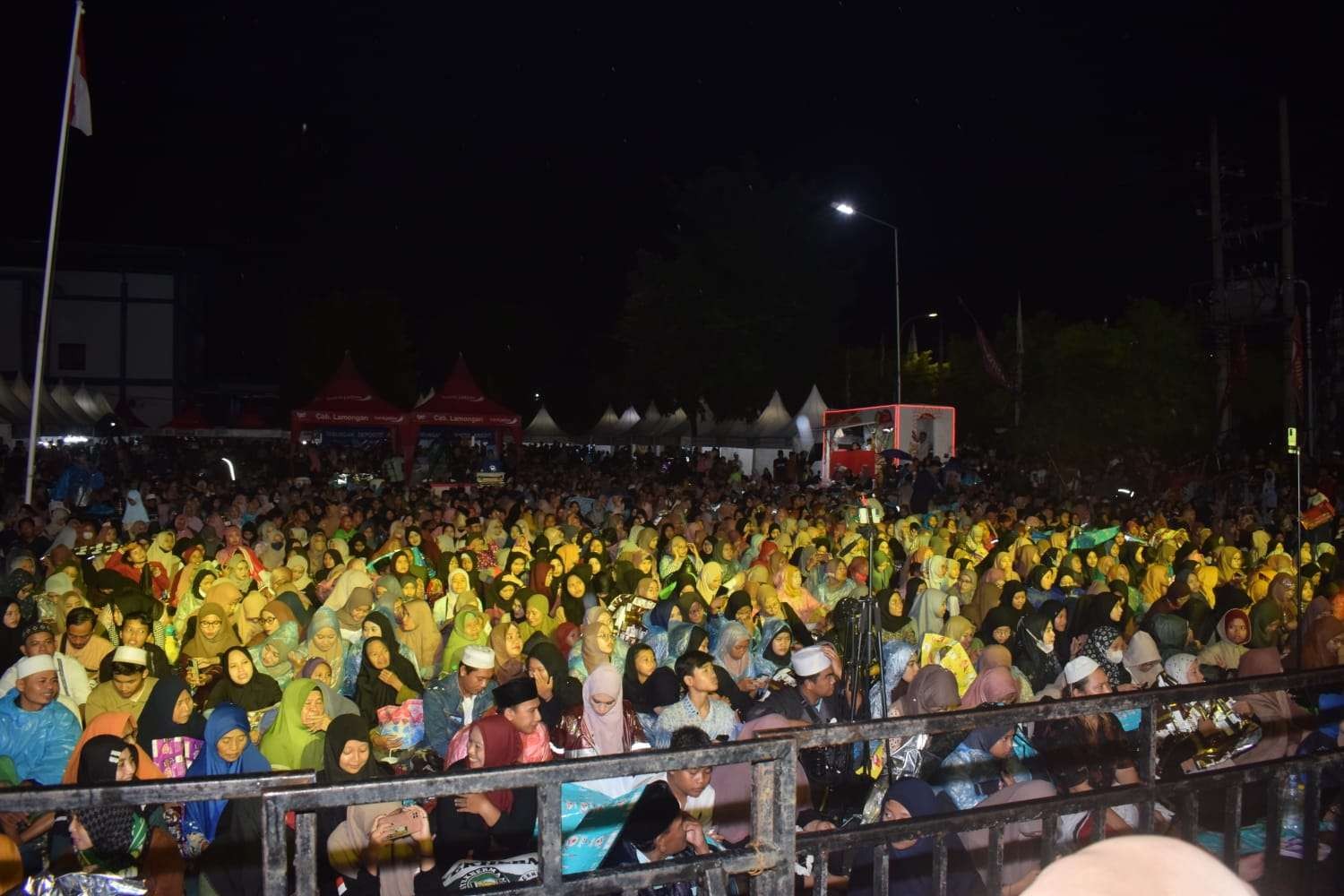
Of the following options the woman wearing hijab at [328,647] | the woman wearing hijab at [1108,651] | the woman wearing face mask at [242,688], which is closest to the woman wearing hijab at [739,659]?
the woman wearing hijab at [1108,651]

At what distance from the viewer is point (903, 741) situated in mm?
5621

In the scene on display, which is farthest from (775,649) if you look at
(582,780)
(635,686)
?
(582,780)

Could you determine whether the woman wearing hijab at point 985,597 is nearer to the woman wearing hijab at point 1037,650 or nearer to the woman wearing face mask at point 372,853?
the woman wearing hijab at point 1037,650

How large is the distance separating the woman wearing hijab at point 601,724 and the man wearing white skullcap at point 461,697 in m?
0.54

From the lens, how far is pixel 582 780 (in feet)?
7.98

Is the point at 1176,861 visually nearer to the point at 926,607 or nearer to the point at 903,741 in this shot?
the point at 903,741

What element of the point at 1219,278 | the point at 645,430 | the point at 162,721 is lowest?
the point at 162,721

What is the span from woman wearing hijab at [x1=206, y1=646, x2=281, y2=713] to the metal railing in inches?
173

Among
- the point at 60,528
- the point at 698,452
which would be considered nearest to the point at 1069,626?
the point at 60,528

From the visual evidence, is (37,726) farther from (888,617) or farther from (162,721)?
(888,617)

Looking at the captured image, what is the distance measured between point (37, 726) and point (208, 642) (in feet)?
7.38

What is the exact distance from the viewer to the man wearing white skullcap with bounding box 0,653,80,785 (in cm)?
575

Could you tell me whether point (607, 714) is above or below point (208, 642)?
below

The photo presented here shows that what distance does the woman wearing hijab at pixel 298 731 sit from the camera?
5879mm
